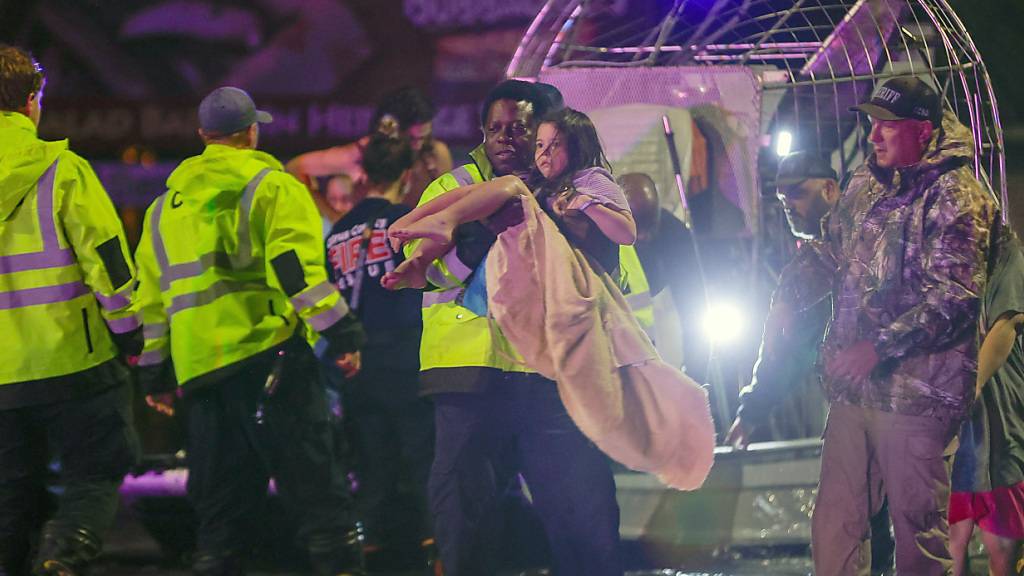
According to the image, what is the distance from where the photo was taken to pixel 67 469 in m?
4.36

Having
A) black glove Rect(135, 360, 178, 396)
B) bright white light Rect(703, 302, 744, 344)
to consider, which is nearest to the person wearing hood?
bright white light Rect(703, 302, 744, 344)

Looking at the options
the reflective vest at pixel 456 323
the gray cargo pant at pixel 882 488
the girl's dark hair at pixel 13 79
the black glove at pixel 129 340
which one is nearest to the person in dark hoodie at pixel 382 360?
the black glove at pixel 129 340

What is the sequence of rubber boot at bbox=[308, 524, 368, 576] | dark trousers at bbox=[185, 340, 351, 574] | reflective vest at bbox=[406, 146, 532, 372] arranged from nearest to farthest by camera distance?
1. reflective vest at bbox=[406, 146, 532, 372]
2. dark trousers at bbox=[185, 340, 351, 574]
3. rubber boot at bbox=[308, 524, 368, 576]

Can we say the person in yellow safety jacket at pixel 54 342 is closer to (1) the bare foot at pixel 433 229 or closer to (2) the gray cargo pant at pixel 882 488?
(1) the bare foot at pixel 433 229

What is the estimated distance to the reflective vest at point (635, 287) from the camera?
14.6ft

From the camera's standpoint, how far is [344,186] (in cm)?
655

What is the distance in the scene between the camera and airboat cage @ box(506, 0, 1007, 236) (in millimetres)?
5109

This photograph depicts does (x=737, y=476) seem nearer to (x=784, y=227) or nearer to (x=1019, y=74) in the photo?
(x=784, y=227)

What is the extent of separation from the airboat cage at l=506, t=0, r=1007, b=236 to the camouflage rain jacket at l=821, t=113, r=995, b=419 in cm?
120

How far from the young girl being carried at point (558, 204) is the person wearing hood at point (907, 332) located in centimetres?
71

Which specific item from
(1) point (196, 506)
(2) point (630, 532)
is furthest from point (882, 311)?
(1) point (196, 506)

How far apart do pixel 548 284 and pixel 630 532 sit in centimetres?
182

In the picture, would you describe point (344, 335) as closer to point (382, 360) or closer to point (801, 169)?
point (382, 360)

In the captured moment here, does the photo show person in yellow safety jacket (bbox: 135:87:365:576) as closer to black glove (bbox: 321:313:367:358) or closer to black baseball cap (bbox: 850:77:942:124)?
black glove (bbox: 321:313:367:358)
